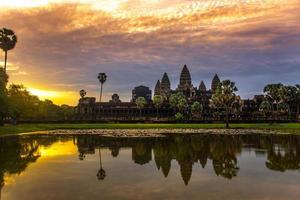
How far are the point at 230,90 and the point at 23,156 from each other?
3021 inches

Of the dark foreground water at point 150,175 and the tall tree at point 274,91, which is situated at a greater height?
the tall tree at point 274,91

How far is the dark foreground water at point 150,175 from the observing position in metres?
17.8

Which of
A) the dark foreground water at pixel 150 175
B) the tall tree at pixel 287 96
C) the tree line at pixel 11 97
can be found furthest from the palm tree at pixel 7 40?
the tall tree at pixel 287 96

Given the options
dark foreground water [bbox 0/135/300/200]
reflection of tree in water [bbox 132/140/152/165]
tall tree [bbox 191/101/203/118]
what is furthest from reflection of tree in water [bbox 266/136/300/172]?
tall tree [bbox 191/101/203/118]

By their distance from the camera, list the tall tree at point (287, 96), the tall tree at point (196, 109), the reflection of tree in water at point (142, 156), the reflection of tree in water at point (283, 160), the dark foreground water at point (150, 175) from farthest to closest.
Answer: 1. the tall tree at point (196, 109)
2. the tall tree at point (287, 96)
3. the reflection of tree in water at point (142, 156)
4. the reflection of tree in water at point (283, 160)
5. the dark foreground water at point (150, 175)

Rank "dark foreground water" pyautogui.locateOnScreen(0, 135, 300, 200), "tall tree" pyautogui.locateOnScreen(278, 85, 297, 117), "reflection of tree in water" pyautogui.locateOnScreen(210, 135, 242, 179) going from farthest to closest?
1. "tall tree" pyautogui.locateOnScreen(278, 85, 297, 117)
2. "reflection of tree in water" pyautogui.locateOnScreen(210, 135, 242, 179)
3. "dark foreground water" pyautogui.locateOnScreen(0, 135, 300, 200)

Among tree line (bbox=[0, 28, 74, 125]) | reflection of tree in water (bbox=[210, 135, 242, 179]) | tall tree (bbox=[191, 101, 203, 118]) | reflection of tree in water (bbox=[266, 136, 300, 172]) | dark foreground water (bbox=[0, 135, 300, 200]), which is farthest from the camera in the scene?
tall tree (bbox=[191, 101, 203, 118])

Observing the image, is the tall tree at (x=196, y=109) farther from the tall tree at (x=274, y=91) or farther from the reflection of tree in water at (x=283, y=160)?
the reflection of tree in water at (x=283, y=160)

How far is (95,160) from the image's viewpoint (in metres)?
30.3

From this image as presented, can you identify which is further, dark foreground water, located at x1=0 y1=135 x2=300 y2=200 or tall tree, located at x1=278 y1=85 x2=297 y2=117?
tall tree, located at x1=278 y1=85 x2=297 y2=117

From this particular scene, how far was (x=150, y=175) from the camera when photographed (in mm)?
23031

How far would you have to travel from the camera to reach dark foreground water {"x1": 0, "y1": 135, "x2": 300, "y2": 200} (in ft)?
58.3

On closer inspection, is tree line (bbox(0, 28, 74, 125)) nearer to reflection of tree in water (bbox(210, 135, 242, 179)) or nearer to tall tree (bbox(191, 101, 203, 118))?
reflection of tree in water (bbox(210, 135, 242, 179))

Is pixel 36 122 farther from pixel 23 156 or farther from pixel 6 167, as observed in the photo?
pixel 6 167
